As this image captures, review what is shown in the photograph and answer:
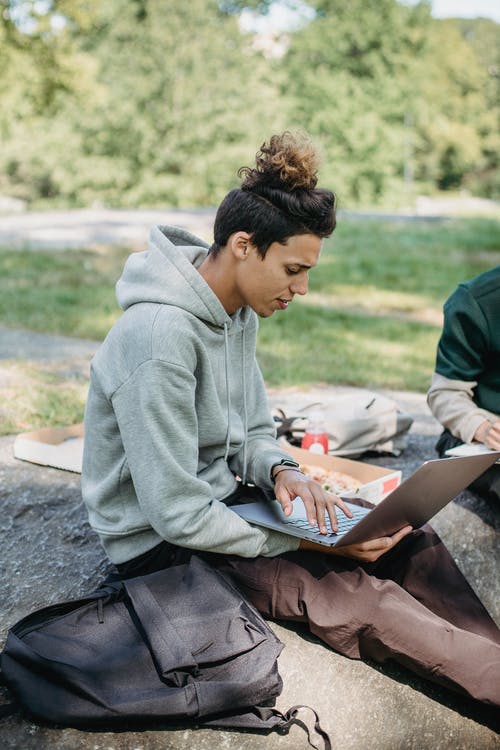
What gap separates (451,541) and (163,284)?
1.71 meters

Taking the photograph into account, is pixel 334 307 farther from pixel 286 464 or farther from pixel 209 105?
pixel 209 105

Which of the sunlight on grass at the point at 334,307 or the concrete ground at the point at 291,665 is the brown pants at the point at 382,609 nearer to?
the concrete ground at the point at 291,665

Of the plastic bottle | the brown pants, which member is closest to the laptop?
the brown pants

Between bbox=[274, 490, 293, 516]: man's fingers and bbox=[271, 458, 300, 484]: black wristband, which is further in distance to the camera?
bbox=[271, 458, 300, 484]: black wristband

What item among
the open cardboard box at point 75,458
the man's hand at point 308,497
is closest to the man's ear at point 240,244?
the man's hand at point 308,497

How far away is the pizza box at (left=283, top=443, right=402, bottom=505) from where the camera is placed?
328cm

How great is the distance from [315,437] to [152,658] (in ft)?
6.14

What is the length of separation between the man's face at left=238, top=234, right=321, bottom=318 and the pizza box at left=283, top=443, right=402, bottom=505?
1.12 meters

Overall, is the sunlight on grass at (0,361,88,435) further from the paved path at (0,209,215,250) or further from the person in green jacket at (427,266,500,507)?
the paved path at (0,209,215,250)

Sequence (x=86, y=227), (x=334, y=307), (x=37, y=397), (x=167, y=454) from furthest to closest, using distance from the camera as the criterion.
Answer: (x=86, y=227)
(x=334, y=307)
(x=37, y=397)
(x=167, y=454)

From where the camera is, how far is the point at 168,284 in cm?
232

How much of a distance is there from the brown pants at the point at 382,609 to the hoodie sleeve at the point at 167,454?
0.72ft

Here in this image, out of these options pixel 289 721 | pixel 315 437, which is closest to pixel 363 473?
pixel 315 437

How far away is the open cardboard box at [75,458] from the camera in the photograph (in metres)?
3.42
